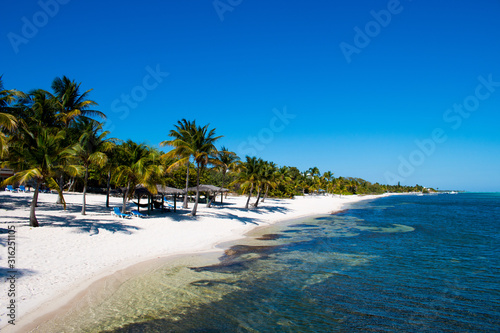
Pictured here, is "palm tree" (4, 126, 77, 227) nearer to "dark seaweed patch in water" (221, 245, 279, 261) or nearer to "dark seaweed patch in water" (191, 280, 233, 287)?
"dark seaweed patch in water" (191, 280, 233, 287)

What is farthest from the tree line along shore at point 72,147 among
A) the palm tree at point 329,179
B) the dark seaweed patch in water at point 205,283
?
the palm tree at point 329,179

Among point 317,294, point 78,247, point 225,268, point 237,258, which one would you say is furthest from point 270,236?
point 78,247

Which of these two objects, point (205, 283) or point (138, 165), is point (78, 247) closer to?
point (205, 283)

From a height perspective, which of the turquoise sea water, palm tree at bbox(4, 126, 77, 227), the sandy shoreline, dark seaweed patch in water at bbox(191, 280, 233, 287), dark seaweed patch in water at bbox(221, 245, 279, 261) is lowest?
the turquoise sea water

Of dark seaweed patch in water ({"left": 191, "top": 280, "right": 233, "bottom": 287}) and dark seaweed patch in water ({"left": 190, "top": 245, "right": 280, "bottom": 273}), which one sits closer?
dark seaweed patch in water ({"left": 191, "top": 280, "right": 233, "bottom": 287})

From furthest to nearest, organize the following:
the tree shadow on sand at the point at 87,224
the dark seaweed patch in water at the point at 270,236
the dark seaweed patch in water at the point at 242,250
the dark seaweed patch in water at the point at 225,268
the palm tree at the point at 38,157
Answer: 1. the dark seaweed patch in water at the point at 270,236
2. the tree shadow on sand at the point at 87,224
3. the dark seaweed patch in water at the point at 242,250
4. the palm tree at the point at 38,157
5. the dark seaweed patch in water at the point at 225,268

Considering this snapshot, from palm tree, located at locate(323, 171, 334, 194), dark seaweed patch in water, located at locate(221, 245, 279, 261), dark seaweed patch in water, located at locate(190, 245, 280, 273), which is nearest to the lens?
dark seaweed patch in water, located at locate(190, 245, 280, 273)

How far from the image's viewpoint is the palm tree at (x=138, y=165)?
63.8 feet

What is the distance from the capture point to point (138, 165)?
19.3 m

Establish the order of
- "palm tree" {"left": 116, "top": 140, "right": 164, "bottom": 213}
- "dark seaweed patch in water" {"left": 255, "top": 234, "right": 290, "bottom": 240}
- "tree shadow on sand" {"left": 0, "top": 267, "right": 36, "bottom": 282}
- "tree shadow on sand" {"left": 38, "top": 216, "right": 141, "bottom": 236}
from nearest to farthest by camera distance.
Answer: "tree shadow on sand" {"left": 0, "top": 267, "right": 36, "bottom": 282}
"tree shadow on sand" {"left": 38, "top": 216, "right": 141, "bottom": 236}
"palm tree" {"left": 116, "top": 140, "right": 164, "bottom": 213}
"dark seaweed patch in water" {"left": 255, "top": 234, "right": 290, "bottom": 240}

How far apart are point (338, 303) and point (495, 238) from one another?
2262cm

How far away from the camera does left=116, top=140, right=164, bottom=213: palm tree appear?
19.5 m

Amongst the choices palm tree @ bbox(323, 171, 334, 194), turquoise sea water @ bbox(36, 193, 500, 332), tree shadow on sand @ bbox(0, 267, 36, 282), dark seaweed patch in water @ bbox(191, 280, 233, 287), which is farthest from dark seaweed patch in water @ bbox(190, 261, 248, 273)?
palm tree @ bbox(323, 171, 334, 194)

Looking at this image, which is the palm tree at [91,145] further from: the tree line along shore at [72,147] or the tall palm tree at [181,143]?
the tall palm tree at [181,143]
